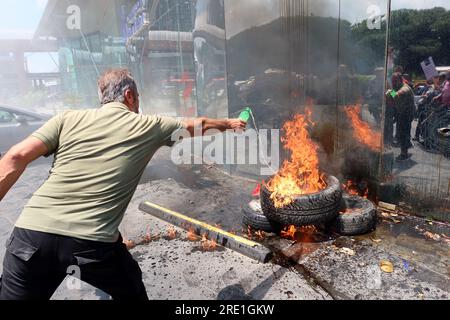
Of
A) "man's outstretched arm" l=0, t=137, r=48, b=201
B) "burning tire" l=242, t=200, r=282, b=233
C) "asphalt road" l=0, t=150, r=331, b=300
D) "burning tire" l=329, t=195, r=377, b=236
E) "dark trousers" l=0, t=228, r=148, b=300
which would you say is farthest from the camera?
"burning tire" l=242, t=200, r=282, b=233

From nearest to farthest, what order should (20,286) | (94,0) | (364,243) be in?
(20,286) < (364,243) < (94,0)

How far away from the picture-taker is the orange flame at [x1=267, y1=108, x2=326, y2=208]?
14.7ft

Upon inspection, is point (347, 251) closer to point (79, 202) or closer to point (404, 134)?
point (404, 134)

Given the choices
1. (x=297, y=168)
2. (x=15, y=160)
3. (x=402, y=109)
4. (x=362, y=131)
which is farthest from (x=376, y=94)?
(x=15, y=160)

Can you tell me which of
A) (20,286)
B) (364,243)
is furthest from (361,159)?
(20,286)

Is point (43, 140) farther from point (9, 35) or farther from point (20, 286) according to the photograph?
point (9, 35)

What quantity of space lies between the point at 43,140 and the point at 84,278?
1.02 m

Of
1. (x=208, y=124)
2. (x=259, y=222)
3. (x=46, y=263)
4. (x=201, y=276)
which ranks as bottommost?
(x=201, y=276)

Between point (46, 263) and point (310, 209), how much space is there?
312 cm

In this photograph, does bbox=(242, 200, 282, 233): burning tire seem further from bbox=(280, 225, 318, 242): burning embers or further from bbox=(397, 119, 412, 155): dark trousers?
bbox=(397, 119, 412, 155): dark trousers

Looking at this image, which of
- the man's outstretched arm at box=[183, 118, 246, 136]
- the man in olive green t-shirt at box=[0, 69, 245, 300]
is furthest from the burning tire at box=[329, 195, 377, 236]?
the man in olive green t-shirt at box=[0, 69, 245, 300]

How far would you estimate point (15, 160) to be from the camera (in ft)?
6.60

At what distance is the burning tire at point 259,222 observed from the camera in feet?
15.1

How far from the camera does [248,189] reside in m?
6.72
